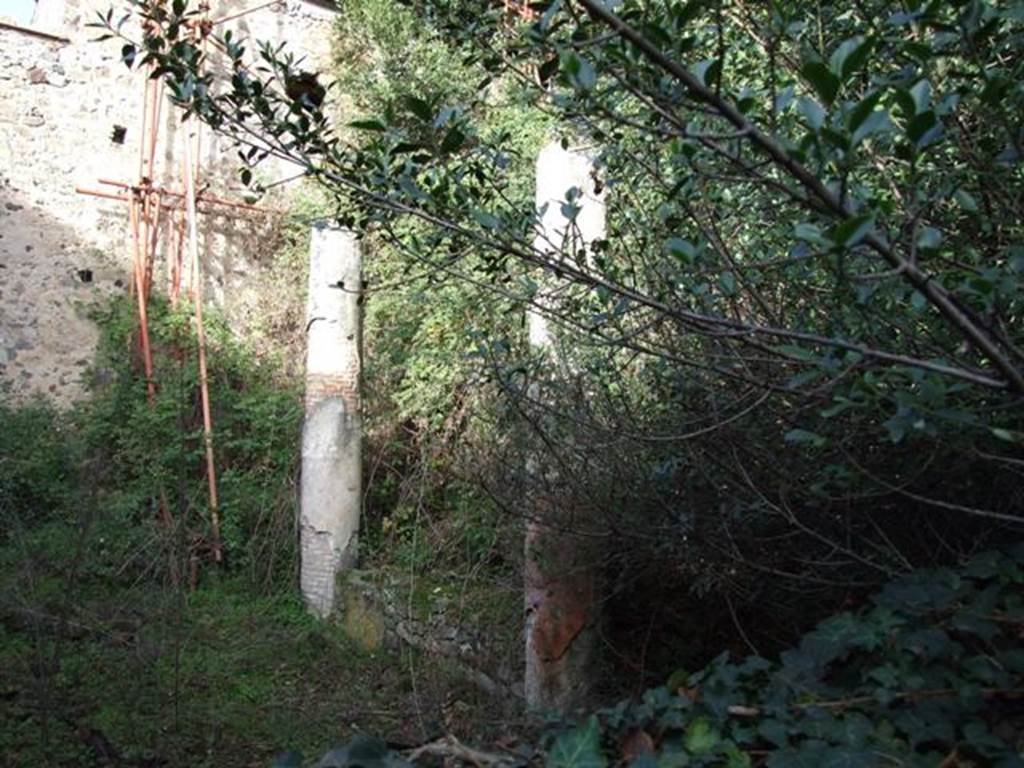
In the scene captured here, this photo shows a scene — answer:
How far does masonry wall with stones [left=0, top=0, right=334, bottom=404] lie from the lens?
8180mm

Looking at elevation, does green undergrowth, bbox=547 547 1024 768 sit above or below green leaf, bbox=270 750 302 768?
above

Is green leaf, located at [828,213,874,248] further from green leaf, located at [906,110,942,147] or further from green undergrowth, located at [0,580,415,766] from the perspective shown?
Answer: green undergrowth, located at [0,580,415,766]

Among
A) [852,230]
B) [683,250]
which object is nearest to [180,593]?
[683,250]

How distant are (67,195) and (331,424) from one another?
12.1 feet

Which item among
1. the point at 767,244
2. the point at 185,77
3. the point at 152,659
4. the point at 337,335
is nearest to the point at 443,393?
the point at 337,335

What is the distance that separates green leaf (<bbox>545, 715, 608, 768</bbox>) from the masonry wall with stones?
758 centimetres

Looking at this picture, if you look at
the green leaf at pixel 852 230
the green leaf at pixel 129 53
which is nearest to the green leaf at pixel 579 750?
the green leaf at pixel 852 230

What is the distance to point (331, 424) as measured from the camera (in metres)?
6.63

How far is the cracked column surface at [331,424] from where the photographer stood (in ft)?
21.5

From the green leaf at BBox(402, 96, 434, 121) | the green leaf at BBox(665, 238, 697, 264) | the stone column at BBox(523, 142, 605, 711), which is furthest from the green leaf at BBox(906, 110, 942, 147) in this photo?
the stone column at BBox(523, 142, 605, 711)

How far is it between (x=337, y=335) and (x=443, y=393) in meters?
0.82

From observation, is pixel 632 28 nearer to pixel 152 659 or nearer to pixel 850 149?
pixel 850 149

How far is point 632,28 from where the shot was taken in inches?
49.2

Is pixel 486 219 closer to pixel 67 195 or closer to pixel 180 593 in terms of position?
pixel 180 593
